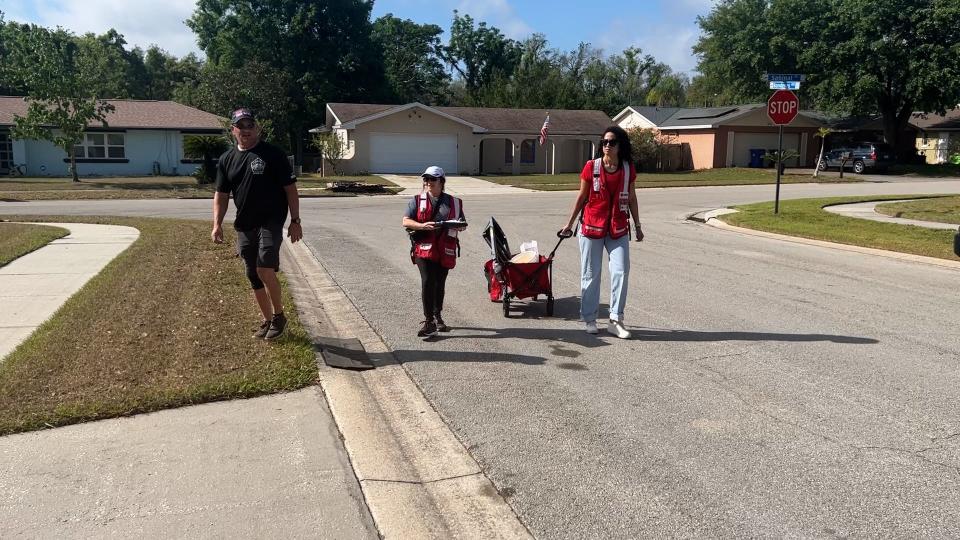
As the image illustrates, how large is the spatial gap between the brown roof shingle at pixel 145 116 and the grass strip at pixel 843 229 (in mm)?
27713

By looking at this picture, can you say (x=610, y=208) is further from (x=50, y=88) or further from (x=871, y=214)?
(x=50, y=88)

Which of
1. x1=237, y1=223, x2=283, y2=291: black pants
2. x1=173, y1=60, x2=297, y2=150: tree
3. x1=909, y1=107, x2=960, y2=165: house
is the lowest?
x1=237, y1=223, x2=283, y2=291: black pants

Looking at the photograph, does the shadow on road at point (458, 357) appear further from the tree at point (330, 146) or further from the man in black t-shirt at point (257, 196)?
the tree at point (330, 146)

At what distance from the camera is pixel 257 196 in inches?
234

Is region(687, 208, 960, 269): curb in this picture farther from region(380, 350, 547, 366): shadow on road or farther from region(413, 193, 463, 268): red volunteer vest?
region(413, 193, 463, 268): red volunteer vest

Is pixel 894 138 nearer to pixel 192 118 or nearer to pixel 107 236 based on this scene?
pixel 192 118

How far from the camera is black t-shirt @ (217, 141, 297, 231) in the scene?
595 centimetres

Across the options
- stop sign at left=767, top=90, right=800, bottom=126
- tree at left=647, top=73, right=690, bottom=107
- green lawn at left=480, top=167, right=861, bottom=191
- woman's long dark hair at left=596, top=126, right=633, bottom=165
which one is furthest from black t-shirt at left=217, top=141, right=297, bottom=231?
tree at left=647, top=73, right=690, bottom=107

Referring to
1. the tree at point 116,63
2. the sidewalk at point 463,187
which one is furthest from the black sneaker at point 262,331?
the tree at point 116,63

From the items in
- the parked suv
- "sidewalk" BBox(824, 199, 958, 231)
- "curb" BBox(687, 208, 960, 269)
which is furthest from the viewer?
the parked suv

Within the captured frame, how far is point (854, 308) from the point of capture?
7906 mm

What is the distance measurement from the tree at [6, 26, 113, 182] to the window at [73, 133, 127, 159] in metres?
4.89

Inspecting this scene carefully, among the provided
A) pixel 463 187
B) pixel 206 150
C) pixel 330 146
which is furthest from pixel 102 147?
pixel 463 187

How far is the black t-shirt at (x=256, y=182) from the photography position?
595 cm
